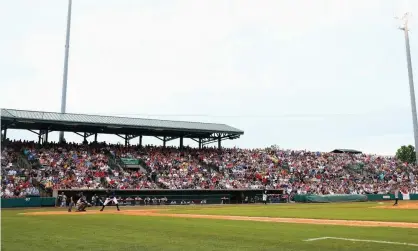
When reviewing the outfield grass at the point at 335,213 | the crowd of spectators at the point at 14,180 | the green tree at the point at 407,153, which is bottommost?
the outfield grass at the point at 335,213

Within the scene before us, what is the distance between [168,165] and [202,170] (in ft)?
14.0

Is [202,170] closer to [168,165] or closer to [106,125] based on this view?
[168,165]

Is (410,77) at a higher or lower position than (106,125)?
higher

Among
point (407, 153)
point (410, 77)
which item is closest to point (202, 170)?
point (410, 77)

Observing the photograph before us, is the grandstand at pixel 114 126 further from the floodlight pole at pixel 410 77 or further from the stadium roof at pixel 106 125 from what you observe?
the floodlight pole at pixel 410 77

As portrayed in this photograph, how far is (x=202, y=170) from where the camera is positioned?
53125 millimetres

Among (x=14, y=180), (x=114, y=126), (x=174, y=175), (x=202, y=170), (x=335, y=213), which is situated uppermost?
(x=114, y=126)

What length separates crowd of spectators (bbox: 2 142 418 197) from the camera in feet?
143

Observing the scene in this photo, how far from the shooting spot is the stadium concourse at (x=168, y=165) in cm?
4388

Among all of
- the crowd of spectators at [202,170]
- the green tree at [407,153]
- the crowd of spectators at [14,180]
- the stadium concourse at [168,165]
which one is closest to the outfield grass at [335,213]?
the crowd of spectators at [14,180]

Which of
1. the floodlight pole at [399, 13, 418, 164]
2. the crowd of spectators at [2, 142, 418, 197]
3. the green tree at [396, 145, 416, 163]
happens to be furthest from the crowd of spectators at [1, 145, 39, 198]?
the green tree at [396, 145, 416, 163]

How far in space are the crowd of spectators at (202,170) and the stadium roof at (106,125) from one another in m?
2.15

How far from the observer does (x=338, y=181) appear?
191 ft

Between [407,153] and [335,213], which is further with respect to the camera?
[407,153]
